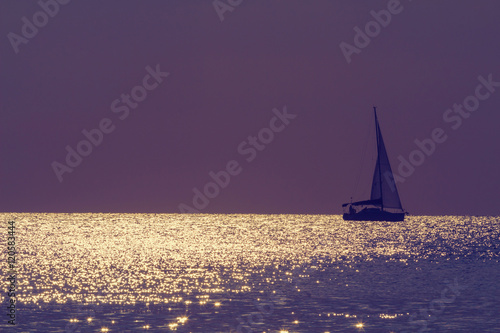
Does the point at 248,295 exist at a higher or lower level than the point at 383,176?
lower

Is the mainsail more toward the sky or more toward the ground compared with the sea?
more toward the sky

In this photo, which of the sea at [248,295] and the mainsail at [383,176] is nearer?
the sea at [248,295]

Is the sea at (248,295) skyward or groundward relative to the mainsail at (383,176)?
groundward

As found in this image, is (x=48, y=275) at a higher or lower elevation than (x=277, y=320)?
higher

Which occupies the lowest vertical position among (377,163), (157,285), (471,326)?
(471,326)

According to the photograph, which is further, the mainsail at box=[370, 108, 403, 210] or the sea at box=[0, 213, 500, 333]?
the mainsail at box=[370, 108, 403, 210]

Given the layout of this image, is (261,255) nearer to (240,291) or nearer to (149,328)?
(240,291)

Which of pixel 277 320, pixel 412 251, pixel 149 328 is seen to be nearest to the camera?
pixel 149 328

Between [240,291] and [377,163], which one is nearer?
[240,291]

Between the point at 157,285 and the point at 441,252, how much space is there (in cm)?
6843

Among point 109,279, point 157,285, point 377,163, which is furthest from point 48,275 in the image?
point 377,163

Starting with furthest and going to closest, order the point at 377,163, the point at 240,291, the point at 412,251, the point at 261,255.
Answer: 1. the point at 377,163
2. the point at 412,251
3. the point at 261,255
4. the point at 240,291

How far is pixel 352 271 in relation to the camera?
271 feet

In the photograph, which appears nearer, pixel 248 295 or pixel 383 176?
pixel 248 295
